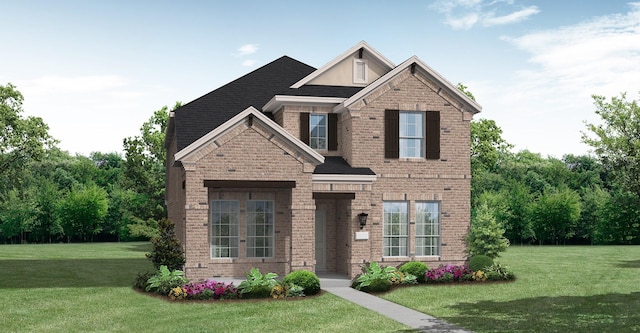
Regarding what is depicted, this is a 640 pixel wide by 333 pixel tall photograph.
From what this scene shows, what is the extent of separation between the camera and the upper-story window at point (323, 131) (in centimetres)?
2781

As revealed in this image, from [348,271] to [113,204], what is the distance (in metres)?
50.0

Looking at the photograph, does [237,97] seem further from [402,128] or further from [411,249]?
[411,249]

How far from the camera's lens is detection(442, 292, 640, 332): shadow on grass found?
16391 millimetres

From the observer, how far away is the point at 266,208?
2589 cm

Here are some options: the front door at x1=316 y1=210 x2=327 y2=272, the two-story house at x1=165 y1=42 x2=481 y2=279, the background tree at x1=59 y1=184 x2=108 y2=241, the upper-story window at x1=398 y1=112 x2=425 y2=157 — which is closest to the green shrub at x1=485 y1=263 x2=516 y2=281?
the two-story house at x1=165 y1=42 x2=481 y2=279

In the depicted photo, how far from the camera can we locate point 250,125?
23859 mm

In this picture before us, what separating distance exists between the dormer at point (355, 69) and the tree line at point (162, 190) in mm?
7331

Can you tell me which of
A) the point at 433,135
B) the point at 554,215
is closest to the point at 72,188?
the point at 554,215

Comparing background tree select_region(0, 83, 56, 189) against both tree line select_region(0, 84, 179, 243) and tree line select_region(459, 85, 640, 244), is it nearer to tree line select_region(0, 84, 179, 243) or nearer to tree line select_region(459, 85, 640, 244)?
tree line select_region(0, 84, 179, 243)

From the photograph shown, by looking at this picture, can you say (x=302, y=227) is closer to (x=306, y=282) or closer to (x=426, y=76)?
(x=306, y=282)

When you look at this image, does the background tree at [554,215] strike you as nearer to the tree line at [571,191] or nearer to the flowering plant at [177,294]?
the tree line at [571,191]

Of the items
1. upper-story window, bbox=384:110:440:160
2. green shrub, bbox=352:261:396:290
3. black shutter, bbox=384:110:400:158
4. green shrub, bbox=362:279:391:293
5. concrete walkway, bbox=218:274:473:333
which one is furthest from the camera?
upper-story window, bbox=384:110:440:160

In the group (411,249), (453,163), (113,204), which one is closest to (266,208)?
(411,249)

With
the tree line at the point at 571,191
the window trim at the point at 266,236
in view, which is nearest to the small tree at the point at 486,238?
the tree line at the point at 571,191
